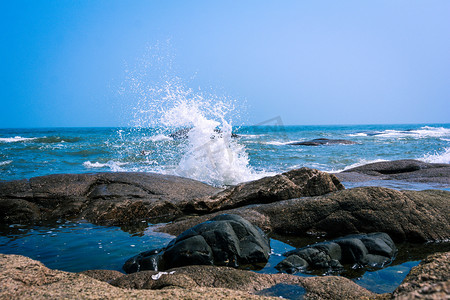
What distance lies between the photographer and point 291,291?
2.51 meters

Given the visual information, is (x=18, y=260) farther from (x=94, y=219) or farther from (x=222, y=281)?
(x=94, y=219)

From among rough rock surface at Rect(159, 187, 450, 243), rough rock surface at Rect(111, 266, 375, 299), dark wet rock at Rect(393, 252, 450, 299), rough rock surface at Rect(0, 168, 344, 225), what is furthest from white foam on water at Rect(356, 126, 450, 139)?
dark wet rock at Rect(393, 252, 450, 299)

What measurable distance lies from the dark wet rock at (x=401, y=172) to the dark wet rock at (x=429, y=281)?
24.1ft

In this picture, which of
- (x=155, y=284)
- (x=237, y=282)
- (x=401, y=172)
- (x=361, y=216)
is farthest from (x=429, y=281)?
(x=401, y=172)

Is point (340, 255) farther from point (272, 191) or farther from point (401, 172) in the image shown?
point (401, 172)

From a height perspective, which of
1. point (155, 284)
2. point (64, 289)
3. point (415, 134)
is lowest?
point (415, 134)

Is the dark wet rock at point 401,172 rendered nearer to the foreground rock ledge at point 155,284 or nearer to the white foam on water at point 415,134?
the foreground rock ledge at point 155,284

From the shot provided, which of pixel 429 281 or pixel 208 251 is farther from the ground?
pixel 429 281

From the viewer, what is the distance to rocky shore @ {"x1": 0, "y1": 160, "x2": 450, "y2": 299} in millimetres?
2088

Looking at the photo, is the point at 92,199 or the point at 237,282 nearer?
the point at 237,282

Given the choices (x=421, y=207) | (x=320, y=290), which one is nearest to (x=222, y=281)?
(x=320, y=290)

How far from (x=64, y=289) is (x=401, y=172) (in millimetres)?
10537

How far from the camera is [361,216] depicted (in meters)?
4.52

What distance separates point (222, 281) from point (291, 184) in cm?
342
